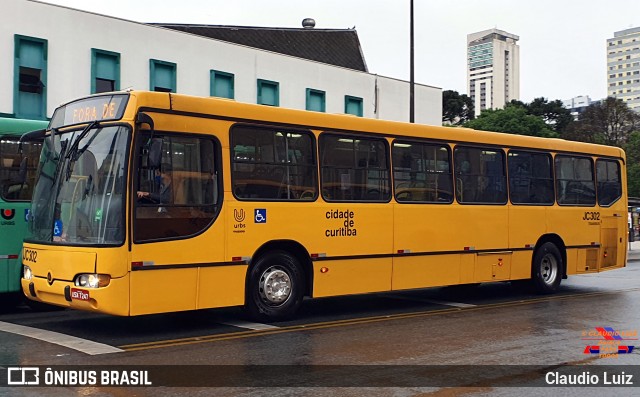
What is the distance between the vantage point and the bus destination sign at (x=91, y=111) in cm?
901

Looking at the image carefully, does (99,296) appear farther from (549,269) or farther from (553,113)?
(553,113)

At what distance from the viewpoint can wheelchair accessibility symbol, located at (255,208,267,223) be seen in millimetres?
9930

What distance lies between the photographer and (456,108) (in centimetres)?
8419

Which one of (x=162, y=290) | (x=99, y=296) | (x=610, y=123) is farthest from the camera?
(x=610, y=123)

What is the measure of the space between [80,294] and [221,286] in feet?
5.96

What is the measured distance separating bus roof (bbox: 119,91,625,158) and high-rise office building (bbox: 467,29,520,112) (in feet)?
508

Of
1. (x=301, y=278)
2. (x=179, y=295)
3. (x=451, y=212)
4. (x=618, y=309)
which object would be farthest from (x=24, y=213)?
(x=618, y=309)

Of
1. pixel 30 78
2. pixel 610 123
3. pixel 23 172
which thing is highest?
pixel 610 123

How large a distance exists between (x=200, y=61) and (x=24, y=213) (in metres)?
18.2

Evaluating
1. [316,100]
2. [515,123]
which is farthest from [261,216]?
[515,123]

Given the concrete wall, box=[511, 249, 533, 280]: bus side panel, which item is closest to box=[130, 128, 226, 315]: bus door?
box=[511, 249, 533, 280]: bus side panel

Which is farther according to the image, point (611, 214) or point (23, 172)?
point (611, 214)

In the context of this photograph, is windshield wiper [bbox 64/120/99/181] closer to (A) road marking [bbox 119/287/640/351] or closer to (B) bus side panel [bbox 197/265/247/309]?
(B) bus side panel [bbox 197/265/247/309]

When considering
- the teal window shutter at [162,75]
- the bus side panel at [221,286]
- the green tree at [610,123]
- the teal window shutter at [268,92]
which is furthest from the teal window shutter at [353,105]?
the green tree at [610,123]
